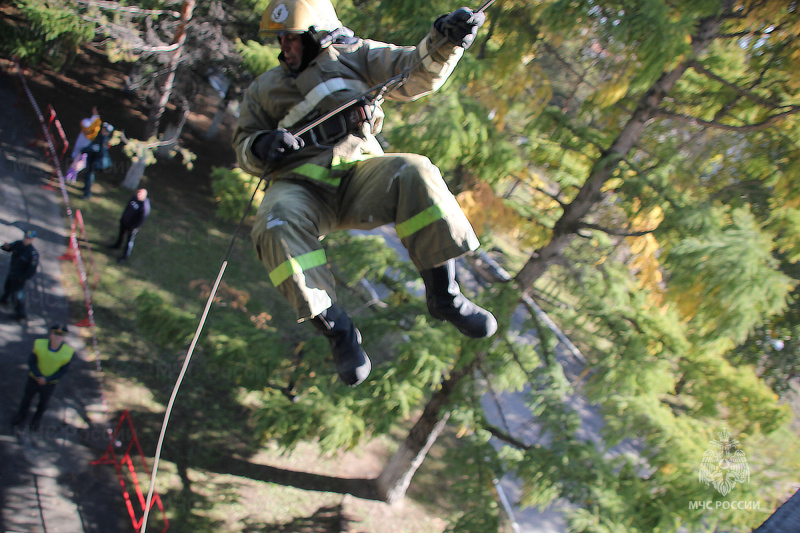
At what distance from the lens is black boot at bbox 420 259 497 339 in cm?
284

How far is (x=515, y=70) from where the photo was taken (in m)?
5.61

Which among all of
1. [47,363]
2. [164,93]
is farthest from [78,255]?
[47,363]

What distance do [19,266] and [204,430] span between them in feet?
11.4

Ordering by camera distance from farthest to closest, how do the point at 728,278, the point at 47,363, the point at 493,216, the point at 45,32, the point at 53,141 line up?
the point at 53,141 → the point at 45,32 → the point at 47,363 → the point at 493,216 → the point at 728,278

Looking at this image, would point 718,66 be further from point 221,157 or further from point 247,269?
point 221,157

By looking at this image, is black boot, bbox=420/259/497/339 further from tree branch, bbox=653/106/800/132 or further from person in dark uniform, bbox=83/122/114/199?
person in dark uniform, bbox=83/122/114/199

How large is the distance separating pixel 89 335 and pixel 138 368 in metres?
0.90

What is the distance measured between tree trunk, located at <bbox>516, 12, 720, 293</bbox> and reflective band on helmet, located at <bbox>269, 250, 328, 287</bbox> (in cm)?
428

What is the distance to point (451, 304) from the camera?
2.90 meters

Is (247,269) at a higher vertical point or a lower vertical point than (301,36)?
lower

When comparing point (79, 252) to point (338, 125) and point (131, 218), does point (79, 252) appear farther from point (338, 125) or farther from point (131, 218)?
point (338, 125)

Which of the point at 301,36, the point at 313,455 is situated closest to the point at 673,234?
the point at 301,36

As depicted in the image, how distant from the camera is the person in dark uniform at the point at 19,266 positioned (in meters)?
7.92

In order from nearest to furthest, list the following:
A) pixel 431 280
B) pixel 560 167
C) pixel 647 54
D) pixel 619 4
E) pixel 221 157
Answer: pixel 431 280, pixel 647 54, pixel 619 4, pixel 560 167, pixel 221 157
